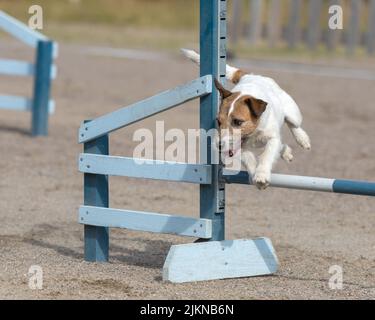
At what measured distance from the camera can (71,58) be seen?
65.9ft

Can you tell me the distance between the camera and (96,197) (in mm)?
6297

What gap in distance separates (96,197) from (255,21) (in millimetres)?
17673

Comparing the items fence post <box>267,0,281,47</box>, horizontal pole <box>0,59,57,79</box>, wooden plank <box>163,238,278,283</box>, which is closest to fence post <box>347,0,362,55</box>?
fence post <box>267,0,281,47</box>

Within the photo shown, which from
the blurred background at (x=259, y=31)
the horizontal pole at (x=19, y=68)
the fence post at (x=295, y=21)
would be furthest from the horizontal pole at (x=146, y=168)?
the fence post at (x=295, y=21)

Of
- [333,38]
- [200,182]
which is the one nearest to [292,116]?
[200,182]

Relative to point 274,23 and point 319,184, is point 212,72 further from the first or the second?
point 274,23

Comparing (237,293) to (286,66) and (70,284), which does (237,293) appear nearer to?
(70,284)

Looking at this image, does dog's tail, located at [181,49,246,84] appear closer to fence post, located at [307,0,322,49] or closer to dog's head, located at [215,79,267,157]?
dog's head, located at [215,79,267,157]

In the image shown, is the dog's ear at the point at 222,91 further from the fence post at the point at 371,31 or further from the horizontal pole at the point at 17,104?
the fence post at the point at 371,31

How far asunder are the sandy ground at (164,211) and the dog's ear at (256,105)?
102 centimetres

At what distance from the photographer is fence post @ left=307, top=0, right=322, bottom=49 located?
22.2m

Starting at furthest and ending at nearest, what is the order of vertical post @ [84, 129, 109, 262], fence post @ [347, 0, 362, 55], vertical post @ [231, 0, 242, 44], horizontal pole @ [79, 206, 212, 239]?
vertical post @ [231, 0, 242, 44] → fence post @ [347, 0, 362, 55] → vertical post @ [84, 129, 109, 262] → horizontal pole @ [79, 206, 212, 239]
